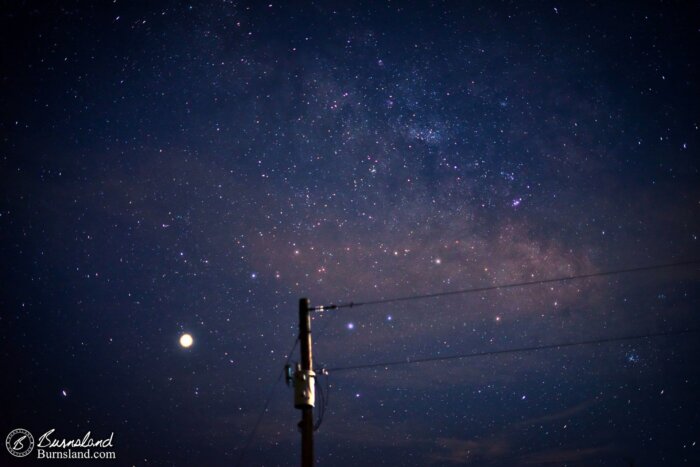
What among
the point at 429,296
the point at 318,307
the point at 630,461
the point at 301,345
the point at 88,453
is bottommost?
the point at 630,461

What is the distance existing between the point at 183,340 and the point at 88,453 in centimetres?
800

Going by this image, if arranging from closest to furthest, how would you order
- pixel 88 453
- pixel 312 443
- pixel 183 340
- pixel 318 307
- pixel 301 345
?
1. pixel 312 443
2. pixel 301 345
3. pixel 318 307
4. pixel 183 340
5. pixel 88 453

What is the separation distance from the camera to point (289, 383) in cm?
920

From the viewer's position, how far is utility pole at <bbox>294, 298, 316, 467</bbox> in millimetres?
8117

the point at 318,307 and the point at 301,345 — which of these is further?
the point at 318,307

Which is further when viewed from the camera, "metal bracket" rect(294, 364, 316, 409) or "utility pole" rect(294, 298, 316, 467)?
"metal bracket" rect(294, 364, 316, 409)

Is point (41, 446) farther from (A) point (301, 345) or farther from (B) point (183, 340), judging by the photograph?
(A) point (301, 345)

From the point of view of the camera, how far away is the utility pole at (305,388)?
26.6ft

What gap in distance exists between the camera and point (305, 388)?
28.3ft

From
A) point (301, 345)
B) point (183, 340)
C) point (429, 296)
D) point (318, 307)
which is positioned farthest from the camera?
point (183, 340)

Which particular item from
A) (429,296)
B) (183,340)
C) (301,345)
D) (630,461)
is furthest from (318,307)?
(630,461)

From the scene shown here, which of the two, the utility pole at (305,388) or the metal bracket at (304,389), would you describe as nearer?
the utility pole at (305,388)

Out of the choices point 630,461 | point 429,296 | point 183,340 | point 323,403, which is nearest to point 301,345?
point 323,403

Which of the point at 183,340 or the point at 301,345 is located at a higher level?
the point at 183,340
